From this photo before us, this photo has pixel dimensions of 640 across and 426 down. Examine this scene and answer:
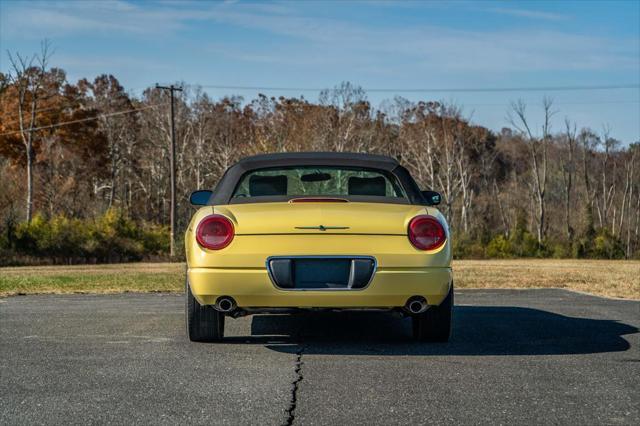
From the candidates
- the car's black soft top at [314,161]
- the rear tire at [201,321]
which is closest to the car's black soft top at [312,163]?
the car's black soft top at [314,161]

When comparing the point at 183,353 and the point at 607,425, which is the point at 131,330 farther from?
the point at 607,425

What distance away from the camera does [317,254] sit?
256 inches

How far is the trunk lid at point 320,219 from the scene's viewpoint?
6.57 meters

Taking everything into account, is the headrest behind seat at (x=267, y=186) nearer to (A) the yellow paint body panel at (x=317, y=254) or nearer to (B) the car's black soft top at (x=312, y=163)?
(B) the car's black soft top at (x=312, y=163)

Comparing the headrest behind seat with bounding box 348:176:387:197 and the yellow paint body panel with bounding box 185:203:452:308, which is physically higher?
the headrest behind seat with bounding box 348:176:387:197

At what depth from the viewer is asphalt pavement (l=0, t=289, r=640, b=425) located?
4.66 metres

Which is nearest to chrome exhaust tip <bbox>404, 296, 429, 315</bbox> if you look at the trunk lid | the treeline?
the trunk lid

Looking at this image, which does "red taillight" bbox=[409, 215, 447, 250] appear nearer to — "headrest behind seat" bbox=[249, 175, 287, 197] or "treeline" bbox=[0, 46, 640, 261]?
"headrest behind seat" bbox=[249, 175, 287, 197]

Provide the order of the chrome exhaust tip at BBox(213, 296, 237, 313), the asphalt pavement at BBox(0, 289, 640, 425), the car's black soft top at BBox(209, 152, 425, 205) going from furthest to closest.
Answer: the car's black soft top at BBox(209, 152, 425, 205), the chrome exhaust tip at BBox(213, 296, 237, 313), the asphalt pavement at BBox(0, 289, 640, 425)

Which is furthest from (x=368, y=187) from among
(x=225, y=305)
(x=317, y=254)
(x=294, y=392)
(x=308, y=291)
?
(x=294, y=392)

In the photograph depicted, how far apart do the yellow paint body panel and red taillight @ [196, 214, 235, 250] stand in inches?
1.7

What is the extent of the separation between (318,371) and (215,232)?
1.40 metres

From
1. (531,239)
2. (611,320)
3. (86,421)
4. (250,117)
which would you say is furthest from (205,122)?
(86,421)

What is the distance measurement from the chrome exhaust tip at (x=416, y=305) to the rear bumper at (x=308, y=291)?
0.15 feet
